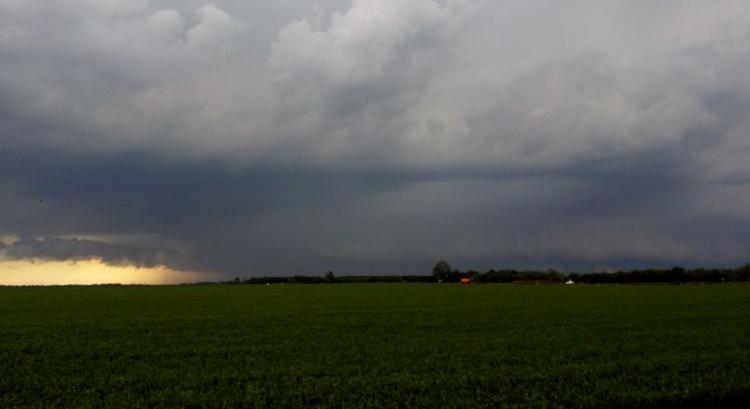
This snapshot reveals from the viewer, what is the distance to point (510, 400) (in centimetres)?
1268

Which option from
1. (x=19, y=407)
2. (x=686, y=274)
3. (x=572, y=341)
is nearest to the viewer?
(x=19, y=407)

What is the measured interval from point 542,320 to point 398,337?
990 centimetres

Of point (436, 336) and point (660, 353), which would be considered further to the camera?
point (436, 336)

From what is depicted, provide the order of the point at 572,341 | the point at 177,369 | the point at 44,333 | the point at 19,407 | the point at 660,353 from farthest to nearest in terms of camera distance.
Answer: the point at 44,333, the point at 572,341, the point at 660,353, the point at 177,369, the point at 19,407

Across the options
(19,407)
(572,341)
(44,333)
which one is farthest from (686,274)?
(19,407)

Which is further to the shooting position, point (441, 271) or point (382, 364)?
point (441, 271)

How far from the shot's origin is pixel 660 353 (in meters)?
18.5

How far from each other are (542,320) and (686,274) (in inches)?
3937

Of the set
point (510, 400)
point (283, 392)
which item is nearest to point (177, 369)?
point (283, 392)

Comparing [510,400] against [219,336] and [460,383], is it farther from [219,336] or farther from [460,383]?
[219,336]

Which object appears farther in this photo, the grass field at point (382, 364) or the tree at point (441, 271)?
the tree at point (441, 271)

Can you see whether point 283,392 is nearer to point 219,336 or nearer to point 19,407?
point 19,407

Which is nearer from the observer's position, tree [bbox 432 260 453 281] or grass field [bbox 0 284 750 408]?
grass field [bbox 0 284 750 408]

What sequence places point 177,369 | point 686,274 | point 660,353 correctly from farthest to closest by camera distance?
point 686,274 → point 660,353 → point 177,369
